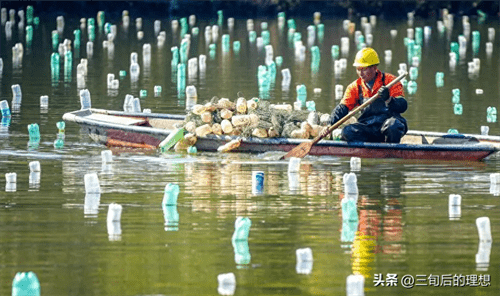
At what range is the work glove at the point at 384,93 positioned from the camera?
19844 millimetres

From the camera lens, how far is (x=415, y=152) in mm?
20328

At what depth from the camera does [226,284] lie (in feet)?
40.7

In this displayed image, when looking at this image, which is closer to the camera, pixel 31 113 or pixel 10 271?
pixel 10 271

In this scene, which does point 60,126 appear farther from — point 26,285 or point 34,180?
point 26,285

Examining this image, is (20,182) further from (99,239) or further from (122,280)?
(122,280)

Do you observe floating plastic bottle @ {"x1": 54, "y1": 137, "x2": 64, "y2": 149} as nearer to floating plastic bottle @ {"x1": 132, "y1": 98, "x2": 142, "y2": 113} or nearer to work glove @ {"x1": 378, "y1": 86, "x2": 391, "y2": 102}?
floating plastic bottle @ {"x1": 132, "y1": 98, "x2": 142, "y2": 113}

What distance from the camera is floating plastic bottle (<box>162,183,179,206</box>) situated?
16484mm

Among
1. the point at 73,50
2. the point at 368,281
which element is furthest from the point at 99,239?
the point at 73,50

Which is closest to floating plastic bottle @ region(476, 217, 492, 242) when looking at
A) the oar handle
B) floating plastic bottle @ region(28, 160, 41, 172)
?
the oar handle

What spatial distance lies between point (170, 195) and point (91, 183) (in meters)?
1.32

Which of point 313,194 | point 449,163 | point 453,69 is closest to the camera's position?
point 313,194

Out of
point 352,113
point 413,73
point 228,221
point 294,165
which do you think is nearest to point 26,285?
point 228,221

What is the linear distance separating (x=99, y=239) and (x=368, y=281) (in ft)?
10.4

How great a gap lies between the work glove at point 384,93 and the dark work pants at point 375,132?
54cm
